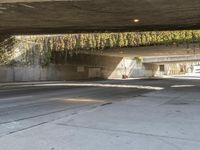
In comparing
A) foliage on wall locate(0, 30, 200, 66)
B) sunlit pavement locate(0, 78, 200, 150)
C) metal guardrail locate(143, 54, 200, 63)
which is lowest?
sunlit pavement locate(0, 78, 200, 150)

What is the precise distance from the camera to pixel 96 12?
20016 mm

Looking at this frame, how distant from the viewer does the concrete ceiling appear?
56.8ft

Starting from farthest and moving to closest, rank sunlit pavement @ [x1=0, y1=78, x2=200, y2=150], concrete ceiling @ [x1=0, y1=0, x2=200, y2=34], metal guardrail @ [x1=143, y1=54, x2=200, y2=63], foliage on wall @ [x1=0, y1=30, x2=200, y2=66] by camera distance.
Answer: metal guardrail @ [x1=143, y1=54, x2=200, y2=63], foliage on wall @ [x1=0, y1=30, x2=200, y2=66], concrete ceiling @ [x1=0, y1=0, x2=200, y2=34], sunlit pavement @ [x1=0, y1=78, x2=200, y2=150]

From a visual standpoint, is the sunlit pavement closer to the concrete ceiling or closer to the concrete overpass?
the concrete ceiling

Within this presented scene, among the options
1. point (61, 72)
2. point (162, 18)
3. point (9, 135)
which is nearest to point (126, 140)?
point (9, 135)

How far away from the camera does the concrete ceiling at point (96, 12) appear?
17.3 metres

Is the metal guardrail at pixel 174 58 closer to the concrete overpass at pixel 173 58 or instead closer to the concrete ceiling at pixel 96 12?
the concrete overpass at pixel 173 58

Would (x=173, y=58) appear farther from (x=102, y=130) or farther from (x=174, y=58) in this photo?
(x=102, y=130)

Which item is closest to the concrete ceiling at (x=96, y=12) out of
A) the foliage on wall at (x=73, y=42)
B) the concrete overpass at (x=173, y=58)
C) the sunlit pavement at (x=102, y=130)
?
the sunlit pavement at (x=102, y=130)

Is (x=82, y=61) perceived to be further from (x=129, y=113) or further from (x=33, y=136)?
(x=33, y=136)

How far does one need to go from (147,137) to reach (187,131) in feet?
4.22

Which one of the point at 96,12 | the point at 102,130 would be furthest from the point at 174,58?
the point at 102,130

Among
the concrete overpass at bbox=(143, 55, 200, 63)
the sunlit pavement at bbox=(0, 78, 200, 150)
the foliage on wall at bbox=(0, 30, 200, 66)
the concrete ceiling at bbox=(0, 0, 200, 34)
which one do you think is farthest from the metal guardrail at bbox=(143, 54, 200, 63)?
the sunlit pavement at bbox=(0, 78, 200, 150)

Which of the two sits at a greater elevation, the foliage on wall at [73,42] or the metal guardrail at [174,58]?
the foliage on wall at [73,42]
